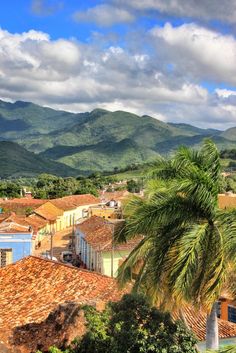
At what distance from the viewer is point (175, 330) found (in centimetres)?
1051

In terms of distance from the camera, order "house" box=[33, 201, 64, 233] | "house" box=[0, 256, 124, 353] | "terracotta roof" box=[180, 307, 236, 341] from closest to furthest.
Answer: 1. "house" box=[0, 256, 124, 353]
2. "terracotta roof" box=[180, 307, 236, 341]
3. "house" box=[33, 201, 64, 233]

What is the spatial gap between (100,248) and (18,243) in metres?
6.85

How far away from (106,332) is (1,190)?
8734cm

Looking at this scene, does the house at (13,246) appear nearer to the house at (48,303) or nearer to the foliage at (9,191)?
the house at (48,303)

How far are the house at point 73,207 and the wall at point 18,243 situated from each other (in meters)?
33.2

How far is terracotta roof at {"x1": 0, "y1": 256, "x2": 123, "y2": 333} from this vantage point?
57.4 ft

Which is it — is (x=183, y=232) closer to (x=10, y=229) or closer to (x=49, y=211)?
(x=10, y=229)

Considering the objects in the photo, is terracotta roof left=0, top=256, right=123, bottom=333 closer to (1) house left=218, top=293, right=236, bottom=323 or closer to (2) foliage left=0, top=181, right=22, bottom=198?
(1) house left=218, top=293, right=236, bottom=323

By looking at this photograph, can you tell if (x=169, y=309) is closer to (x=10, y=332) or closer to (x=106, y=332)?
(x=106, y=332)

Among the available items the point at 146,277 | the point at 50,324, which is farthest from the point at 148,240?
the point at 50,324

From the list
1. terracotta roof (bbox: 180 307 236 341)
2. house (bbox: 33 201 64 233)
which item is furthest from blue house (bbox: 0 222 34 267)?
house (bbox: 33 201 64 233)

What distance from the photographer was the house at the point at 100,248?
31.2 metres

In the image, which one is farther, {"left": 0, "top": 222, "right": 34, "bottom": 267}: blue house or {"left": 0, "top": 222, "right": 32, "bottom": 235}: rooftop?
{"left": 0, "top": 222, "right": 32, "bottom": 235}: rooftop

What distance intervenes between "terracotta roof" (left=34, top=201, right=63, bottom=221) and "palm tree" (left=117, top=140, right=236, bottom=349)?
175 ft
